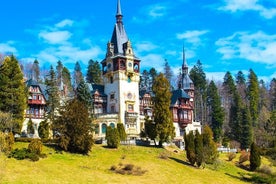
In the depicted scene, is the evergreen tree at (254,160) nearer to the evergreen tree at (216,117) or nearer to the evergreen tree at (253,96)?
the evergreen tree at (216,117)

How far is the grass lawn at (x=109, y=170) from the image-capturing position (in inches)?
1682

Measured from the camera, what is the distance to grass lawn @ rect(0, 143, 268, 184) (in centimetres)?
4272

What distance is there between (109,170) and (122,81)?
31.7m

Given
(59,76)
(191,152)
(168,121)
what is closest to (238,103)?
(168,121)

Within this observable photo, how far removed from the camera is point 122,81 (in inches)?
3118

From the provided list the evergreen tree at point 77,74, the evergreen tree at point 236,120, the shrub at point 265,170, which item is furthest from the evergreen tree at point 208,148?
the evergreen tree at point 77,74

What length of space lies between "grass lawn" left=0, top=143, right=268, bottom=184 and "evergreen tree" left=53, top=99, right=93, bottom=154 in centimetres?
145

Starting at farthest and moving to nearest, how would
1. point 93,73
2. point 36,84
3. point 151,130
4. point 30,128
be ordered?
point 93,73 < point 36,84 < point 30,128 < point 151,130

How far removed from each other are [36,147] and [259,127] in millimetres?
68753

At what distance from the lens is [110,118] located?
254 ft

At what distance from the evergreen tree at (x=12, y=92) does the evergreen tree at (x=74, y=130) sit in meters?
6.70

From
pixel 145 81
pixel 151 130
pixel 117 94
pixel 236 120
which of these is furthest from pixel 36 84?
pixel 236 120

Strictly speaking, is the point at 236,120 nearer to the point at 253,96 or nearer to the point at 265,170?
the point at 253,96

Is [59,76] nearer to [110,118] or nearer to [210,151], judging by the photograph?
[110,118]
